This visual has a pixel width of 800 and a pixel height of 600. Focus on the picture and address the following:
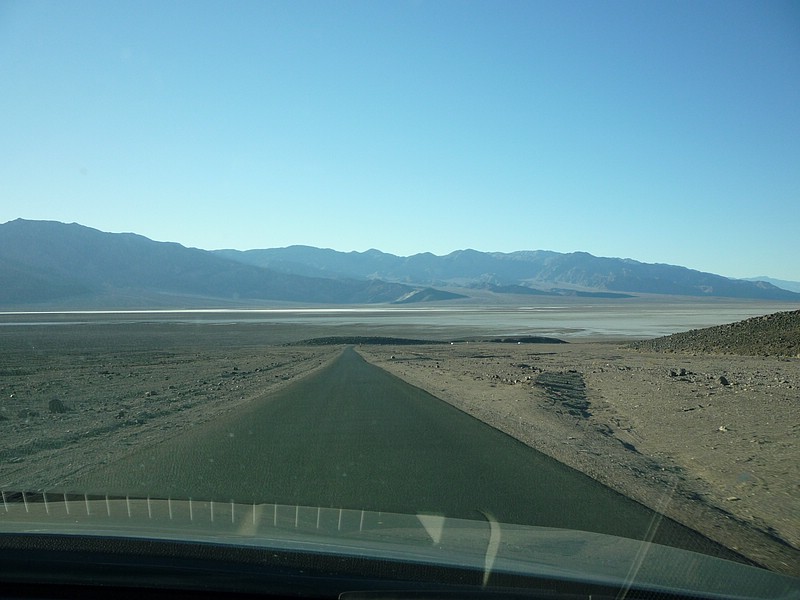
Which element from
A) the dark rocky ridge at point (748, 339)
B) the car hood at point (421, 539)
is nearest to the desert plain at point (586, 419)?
the car hood at point (421, 539)

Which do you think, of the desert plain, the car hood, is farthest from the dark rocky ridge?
the car hood

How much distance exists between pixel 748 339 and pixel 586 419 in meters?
31.9

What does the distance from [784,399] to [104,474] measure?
14.5 meters

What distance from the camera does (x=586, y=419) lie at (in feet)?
54.6

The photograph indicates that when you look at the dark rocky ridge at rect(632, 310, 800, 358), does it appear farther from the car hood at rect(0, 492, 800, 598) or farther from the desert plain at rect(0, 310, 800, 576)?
the car hood at rect(0, 492, 800, 598)

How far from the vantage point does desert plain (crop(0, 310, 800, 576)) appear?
8672 mm

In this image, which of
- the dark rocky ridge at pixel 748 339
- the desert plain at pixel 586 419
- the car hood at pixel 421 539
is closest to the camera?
the car hood at pixel 421 539

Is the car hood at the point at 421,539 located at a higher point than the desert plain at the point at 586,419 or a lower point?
higher

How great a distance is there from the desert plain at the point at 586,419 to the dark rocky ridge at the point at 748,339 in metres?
2.67

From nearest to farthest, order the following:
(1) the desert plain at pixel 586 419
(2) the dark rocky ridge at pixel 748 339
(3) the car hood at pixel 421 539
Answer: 1. (3) the car hood at pixel 421 539
2. (1) the desert plain at pixel 586 419
3. (2) the dark rocky ridge at pixel 748 339

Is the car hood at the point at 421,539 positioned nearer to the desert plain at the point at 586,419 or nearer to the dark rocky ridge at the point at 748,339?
the desert plain at the point at 586,419

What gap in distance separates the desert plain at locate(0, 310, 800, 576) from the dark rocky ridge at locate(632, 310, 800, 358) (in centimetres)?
267

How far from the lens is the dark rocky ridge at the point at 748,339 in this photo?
133 ft

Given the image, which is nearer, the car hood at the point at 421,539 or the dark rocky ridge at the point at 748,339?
the car hood at the point at 421,539
